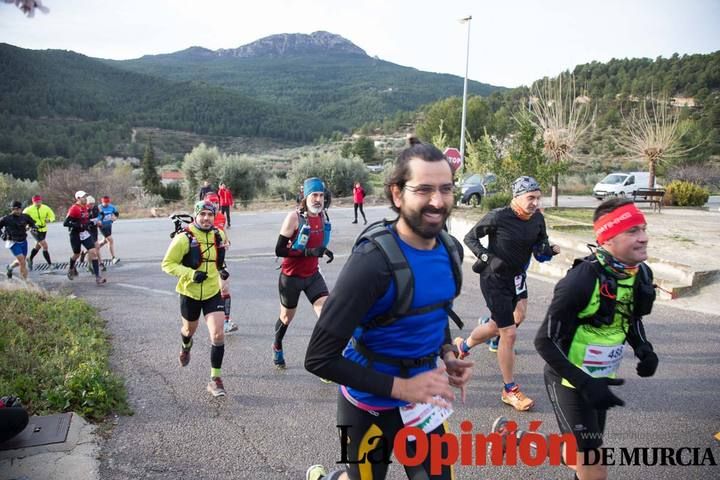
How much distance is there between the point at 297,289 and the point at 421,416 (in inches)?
124

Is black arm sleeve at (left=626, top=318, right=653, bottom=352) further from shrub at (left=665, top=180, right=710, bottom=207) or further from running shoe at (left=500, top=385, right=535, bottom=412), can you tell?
shrub at (left=665, top=180, right=710, bottom=207)

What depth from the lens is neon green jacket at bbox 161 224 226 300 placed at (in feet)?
15.4

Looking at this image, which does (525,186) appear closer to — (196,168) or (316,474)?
(316,474)

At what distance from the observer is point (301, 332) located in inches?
262

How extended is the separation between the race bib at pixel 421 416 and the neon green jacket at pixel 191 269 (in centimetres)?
305

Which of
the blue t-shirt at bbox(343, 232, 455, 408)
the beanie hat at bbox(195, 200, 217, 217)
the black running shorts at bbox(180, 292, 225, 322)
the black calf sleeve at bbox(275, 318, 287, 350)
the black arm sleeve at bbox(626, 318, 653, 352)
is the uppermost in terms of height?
the beanie hat at bbox(195, 200, 217, 217)

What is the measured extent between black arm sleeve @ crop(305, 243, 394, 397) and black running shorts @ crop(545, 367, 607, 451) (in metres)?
1.39

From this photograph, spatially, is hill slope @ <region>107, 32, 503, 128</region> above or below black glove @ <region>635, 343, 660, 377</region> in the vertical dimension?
above

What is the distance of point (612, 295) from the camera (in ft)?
8.70

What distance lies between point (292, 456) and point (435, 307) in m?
2.26

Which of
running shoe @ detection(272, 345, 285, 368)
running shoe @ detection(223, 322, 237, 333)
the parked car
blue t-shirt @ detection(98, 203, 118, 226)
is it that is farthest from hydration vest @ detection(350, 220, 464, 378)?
the parked car

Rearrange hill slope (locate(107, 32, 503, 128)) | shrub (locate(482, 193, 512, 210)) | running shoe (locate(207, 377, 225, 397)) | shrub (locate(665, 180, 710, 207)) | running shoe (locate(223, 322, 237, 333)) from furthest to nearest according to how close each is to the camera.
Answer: hill slope (locate(107, 32, 503, 128)) → shrub (locate(665, 180, 710, 207)) → shrub (locate(482, 193, 512, 210)) → running shoe (locate(223, 322, 237, 333)) → running shoe (locate(207, 377, 225, 397))

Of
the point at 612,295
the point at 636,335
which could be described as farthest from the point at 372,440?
the point at 636,335

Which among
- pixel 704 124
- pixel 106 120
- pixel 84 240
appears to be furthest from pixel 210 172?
pixel 106 120
